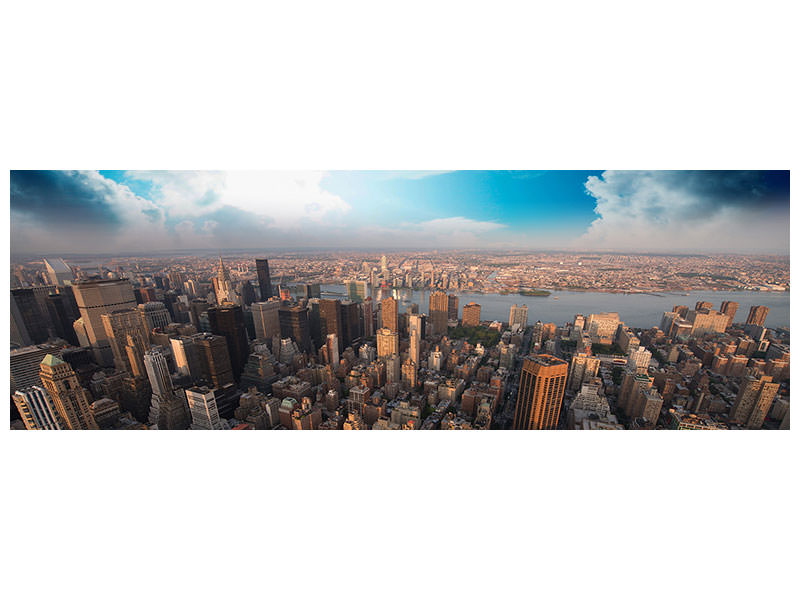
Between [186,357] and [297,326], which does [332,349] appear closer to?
[297,326]

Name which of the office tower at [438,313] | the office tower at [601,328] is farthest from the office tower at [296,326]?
the office tower at [601,328]

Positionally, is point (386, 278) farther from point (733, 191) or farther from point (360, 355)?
point (733, 191)

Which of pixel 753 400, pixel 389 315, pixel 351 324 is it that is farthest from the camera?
pixel 351 324

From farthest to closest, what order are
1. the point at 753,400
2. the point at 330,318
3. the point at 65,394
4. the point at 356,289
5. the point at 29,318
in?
the point at 330,318 → the point at 356,289 → the point at 29,318 → the point at 753,400 → the point at 65,394

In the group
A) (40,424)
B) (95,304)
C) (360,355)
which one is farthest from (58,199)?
(360,355)

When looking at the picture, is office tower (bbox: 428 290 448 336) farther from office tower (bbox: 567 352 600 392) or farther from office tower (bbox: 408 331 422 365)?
office tower (bbox: 567 352 600 392)

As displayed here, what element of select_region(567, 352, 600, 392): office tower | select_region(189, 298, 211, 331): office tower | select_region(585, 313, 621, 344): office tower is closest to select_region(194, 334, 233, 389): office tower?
select_region(189, 298, 211, 331): office tower

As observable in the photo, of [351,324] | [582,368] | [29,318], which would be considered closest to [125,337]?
[29,318]

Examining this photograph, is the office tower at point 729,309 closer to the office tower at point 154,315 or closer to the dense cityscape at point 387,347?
the dense cityscape at point 387,347
